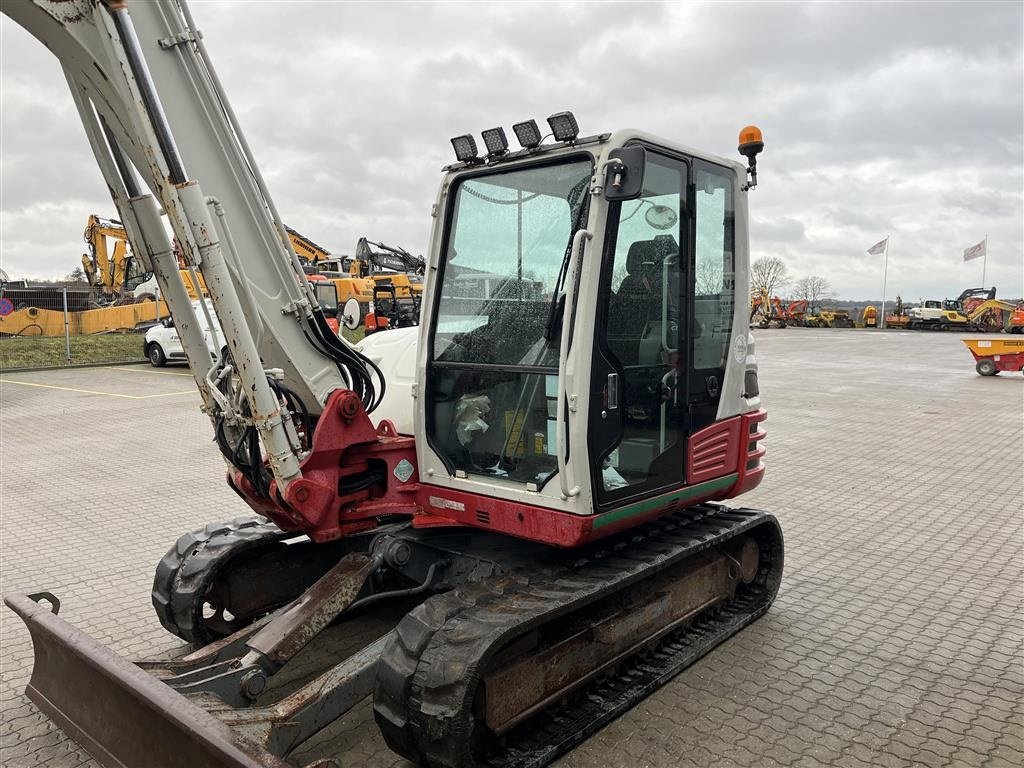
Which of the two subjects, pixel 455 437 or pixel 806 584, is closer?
pixel 455 437

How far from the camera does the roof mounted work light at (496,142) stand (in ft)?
12.3

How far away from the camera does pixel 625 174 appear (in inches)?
129

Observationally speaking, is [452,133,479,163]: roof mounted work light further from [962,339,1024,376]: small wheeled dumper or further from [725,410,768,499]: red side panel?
[962,339,1024,376]: small wheeled dumper

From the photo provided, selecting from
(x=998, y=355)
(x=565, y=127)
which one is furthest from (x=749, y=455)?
(x=998, y=355)

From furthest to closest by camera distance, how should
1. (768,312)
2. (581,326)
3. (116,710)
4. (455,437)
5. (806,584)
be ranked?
(768,312) → (806,584) → (455,437) → (581,326) → (116,710)

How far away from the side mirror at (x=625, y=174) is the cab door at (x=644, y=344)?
177 mm

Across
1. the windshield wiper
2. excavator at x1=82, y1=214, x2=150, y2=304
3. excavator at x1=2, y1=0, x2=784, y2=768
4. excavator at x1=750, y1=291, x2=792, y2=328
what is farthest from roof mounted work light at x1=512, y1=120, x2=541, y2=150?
excavator at x1=750, y1=291, x2=792, y2=328

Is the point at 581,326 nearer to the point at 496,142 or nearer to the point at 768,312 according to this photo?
the point at 496,142

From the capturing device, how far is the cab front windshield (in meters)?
3.63

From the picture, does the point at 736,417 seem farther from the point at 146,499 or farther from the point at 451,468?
the point at 146,499

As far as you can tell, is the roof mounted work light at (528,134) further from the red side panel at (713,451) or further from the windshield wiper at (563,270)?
the red side panel at (713,451)

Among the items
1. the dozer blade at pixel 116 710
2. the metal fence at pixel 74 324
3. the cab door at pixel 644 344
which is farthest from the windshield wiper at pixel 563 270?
the metal fence at pixel 74 324

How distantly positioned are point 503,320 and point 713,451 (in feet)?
4.71

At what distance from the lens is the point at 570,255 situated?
3.51m
